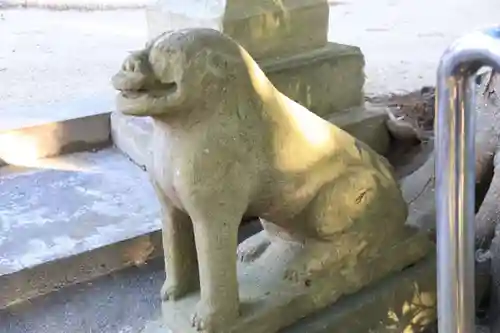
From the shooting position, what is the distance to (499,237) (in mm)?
1590

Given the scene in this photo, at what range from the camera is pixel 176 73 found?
3.95 ft

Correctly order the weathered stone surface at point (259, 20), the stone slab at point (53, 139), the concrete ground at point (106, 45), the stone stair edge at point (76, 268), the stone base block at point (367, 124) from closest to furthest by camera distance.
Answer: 1. the stone stair edge at point (76, 268)
2. the weathered stone surface at point (259, 20)
3. the stone base block at point (367, 124)
4. the stone slab at point (53, 139)
5. the concrete ground at point (106, 45)

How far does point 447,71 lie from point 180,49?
0.57 meters

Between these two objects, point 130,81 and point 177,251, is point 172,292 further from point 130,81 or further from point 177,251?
point 130,81

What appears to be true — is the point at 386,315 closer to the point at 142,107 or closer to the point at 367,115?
the point at 142,107

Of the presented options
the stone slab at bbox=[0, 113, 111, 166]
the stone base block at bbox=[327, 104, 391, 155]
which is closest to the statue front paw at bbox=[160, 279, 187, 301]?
the stone base block at bbox=[327, 104, 391, 155]

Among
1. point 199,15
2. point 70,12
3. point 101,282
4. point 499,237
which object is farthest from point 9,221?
point 70,12

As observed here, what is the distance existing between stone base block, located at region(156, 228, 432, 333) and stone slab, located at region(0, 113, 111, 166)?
104cm

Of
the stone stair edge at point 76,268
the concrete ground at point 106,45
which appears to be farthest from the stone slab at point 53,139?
the stone stair edge at point 76,268

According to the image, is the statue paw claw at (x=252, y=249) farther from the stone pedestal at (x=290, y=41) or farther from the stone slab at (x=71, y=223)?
the stone pedestal at (x=290, y=41)

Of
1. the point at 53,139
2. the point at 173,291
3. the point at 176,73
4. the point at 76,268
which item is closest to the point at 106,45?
the point at 53,139

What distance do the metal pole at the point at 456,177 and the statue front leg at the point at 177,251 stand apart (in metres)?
0.65

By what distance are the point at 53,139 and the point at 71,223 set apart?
55 centimetres

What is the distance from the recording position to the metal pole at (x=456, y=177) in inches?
28.2
